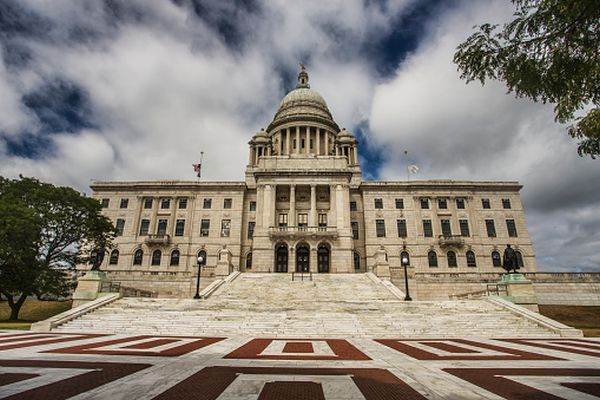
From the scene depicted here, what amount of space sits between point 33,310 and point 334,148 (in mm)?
45194

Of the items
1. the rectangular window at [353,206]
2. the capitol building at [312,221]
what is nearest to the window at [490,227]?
the capitol building at [312,221]

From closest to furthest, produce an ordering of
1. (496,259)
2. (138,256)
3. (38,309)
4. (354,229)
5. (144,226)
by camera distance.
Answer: (38,309), (496,259), (138,256), (354,229), (144,226)

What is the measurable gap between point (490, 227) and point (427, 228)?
27.5 feet

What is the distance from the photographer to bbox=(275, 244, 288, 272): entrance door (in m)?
39.8

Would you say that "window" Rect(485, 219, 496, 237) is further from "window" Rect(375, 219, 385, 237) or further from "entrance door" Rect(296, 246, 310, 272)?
"entrance door" Rect(296, 246, 310, 272)

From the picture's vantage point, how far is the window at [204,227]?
4409 cm

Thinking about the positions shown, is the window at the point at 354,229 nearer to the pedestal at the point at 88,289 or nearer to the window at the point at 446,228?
the window at the point at 446,228

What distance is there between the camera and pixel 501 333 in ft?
46.3

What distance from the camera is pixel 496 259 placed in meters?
41.4

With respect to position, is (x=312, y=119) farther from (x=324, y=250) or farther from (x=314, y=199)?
(x=324, y=250)

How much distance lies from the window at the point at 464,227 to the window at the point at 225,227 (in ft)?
104

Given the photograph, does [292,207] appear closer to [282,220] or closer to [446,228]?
[282,220]

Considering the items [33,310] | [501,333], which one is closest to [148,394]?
[501,333]

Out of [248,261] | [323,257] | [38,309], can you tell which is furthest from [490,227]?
[38,309]
